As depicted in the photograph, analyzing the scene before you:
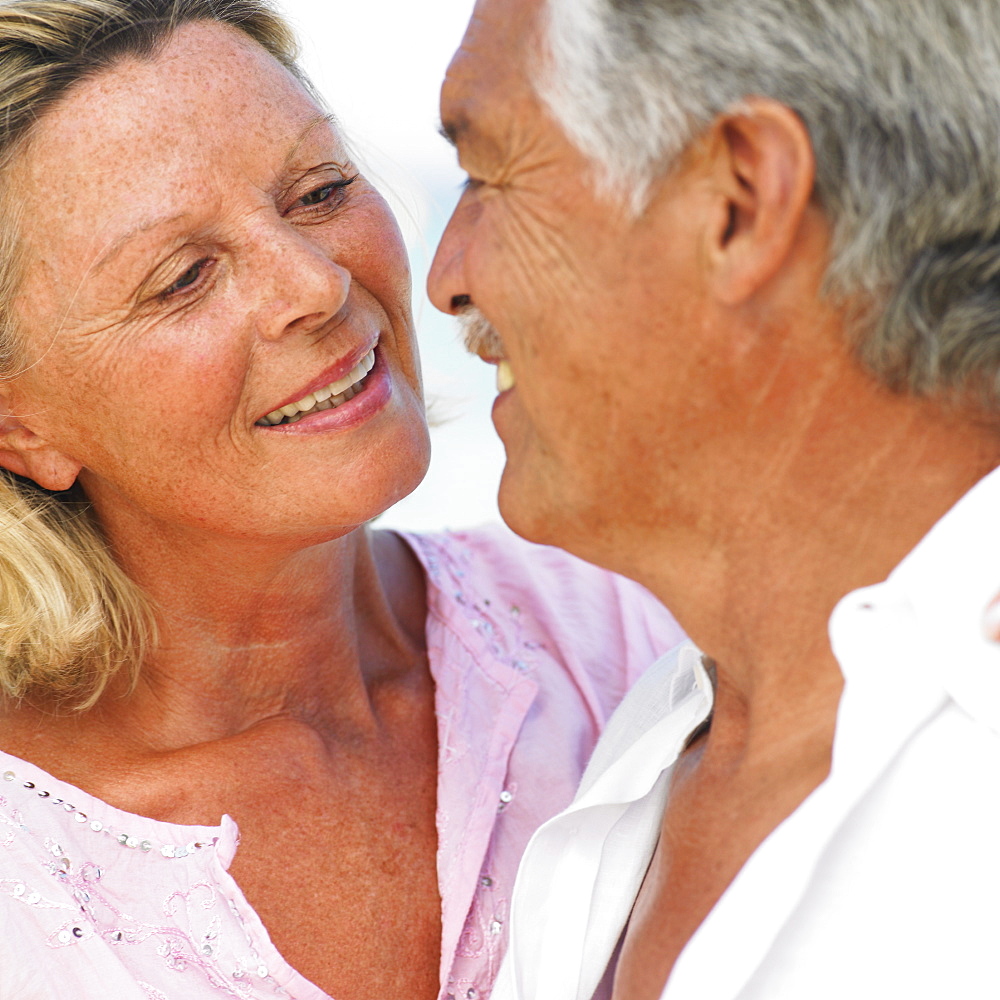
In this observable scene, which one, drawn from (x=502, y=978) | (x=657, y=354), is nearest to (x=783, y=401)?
(x=657, y=354)

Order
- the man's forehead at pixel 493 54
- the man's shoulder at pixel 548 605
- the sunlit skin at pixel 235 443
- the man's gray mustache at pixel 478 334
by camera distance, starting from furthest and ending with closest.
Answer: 1. the man's shoulder at pixel 548 605
2. the sunlit skin at pixel 235 443
3. the man's gray mustache at pixel 478 334
4. the man's forehead at pixel 493 54

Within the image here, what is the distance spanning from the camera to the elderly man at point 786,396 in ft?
3.71

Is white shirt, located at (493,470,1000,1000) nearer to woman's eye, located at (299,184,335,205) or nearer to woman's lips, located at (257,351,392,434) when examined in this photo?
woman's lips, located at (257,351,392,434)

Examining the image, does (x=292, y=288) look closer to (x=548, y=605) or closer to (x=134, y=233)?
(x=134, y=233)

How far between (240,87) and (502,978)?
4.78 ft

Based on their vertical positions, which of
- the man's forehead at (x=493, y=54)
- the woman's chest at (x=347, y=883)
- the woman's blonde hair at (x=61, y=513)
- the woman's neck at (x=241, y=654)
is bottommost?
the woman's chest at (x=347, y=883)

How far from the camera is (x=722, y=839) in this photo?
4.90 ft

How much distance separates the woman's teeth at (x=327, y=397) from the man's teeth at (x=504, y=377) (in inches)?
17.2

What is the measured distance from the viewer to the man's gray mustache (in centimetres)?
161

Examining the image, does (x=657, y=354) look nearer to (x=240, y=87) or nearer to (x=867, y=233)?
(x=867, y=233)

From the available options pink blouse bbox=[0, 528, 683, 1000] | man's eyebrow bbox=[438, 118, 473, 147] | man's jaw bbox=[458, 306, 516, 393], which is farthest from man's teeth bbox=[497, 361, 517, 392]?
pink blouse bbox=[0, 528, 683, 1000]

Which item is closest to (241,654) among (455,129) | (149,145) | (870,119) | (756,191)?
(149,145)

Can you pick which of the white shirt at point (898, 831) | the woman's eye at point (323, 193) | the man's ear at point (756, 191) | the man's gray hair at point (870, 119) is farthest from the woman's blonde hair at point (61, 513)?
the white shirt at point (898, 831)

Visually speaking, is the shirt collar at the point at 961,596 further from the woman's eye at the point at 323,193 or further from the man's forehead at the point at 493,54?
the woman's eye at the point at 323,193
